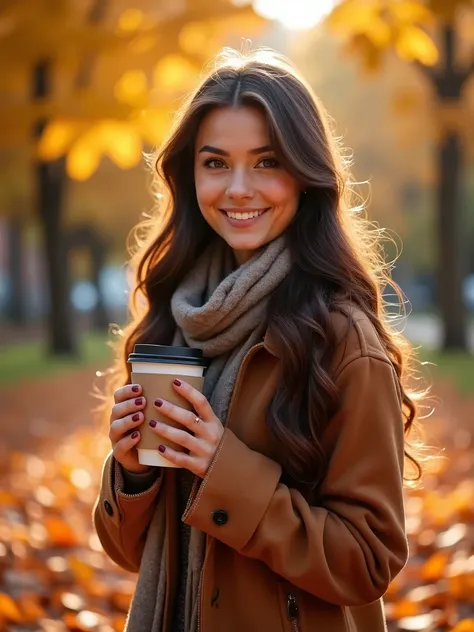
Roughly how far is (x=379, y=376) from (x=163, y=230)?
94cm

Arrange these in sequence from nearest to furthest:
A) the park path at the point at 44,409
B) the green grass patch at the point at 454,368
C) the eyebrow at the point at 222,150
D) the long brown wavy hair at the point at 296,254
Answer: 1. the long brown wavy hair at the point at 296,254
2. the eyebrow at the point at 222,150
3. the park path at the point at 44,409
4. the green grass patch at the point at 454,368

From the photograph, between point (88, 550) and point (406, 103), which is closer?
point (88, 550)

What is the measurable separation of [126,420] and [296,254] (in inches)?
25.0

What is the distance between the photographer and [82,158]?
5.95 metres

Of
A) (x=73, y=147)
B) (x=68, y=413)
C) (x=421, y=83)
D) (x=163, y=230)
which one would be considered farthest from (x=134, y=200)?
(x=163, y=230)

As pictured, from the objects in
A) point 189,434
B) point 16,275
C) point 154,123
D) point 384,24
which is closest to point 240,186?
point 189,434

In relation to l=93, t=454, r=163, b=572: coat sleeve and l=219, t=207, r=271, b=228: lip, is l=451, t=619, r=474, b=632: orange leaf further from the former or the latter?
l=219, t=207, r=271, b=228: lip

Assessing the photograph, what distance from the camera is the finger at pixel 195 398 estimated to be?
2164mm

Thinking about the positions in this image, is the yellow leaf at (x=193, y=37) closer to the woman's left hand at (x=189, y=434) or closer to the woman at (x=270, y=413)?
the woman at (x=270, y=413)

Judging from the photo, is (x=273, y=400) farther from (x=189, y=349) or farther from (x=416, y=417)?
(x=416, y=417)

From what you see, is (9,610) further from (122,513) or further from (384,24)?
(384,24)

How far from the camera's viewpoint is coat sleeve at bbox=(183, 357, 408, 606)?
2133mm

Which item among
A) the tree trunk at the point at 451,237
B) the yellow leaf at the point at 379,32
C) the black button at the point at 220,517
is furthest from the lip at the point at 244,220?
the tree trunk at the point at 451,237

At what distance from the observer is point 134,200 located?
70.4ft
